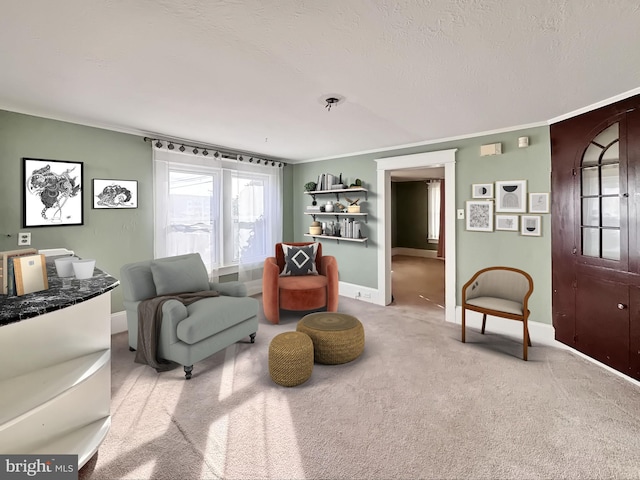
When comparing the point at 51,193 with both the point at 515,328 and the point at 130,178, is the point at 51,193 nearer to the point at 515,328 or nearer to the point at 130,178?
the point at 130,178

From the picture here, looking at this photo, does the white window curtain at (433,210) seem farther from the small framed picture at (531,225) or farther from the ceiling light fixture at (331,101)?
the ceiling light fixture at (331,101)

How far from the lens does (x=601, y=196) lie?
278cm

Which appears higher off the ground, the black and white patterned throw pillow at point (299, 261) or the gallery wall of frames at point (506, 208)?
the gallery wall of frames at point (506, 208)

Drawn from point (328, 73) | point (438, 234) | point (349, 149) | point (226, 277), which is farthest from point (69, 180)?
point (438, 234)

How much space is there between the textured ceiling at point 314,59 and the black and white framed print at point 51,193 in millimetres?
501

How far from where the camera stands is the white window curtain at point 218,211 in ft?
13.1

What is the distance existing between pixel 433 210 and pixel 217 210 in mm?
6591

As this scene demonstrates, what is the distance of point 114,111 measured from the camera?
9.56 ft

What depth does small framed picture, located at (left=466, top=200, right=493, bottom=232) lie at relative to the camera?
12.0 ft

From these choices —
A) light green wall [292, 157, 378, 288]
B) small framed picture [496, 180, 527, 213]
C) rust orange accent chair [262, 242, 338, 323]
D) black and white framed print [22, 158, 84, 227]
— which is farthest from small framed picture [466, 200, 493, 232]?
black and white framed print [22, 158, 84, 227]

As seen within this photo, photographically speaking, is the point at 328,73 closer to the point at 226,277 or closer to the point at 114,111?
the point at 114,111

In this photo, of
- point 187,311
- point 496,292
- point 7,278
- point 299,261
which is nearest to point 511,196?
A: point 496,292

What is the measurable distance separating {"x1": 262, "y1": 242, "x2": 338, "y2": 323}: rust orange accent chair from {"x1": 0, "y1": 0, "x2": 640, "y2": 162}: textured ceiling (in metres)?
1.85

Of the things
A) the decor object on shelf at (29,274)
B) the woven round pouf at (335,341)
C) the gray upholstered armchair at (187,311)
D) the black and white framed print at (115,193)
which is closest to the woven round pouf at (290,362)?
the woven round pouf at (335,341)
